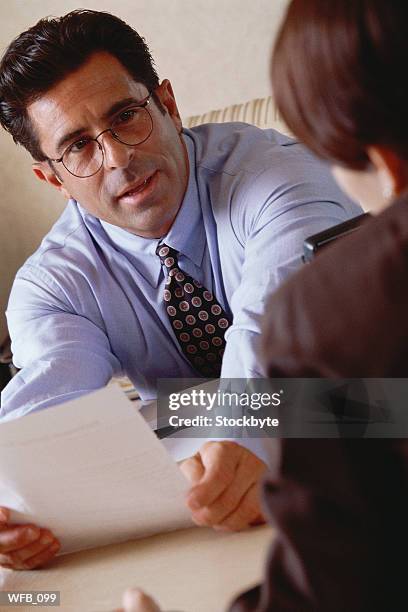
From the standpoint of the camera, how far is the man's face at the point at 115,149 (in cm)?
146

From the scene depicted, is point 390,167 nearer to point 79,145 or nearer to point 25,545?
point 25,545

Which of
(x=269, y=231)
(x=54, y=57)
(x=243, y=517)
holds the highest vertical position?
(x=54, y=57)

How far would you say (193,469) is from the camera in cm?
92

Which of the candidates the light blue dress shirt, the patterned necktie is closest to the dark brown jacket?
the light blue dress shirt

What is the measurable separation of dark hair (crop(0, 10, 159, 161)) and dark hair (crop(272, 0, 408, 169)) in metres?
1.04

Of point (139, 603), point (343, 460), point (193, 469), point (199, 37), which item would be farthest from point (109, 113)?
point (199, 37)

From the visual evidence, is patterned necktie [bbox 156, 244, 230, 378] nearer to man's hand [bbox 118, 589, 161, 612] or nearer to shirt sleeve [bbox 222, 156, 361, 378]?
shirt sleeve [bbox 222, 156, 361, 378]

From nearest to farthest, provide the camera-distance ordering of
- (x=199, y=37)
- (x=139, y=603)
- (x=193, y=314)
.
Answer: (x=139, y=603)
(x=193, y=314)
(x=199, y=37)

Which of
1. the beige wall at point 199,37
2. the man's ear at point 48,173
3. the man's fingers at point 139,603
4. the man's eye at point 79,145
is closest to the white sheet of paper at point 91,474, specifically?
the man's fingers at point 139,603

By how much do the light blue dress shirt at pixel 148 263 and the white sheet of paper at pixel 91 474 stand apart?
0.39 m

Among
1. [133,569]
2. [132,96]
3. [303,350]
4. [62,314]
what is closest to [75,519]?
[133,569]

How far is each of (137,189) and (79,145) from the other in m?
0.14

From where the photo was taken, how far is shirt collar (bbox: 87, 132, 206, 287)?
5.06 feet

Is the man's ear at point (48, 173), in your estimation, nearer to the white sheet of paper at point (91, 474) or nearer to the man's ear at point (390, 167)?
the white sheet of paper at point (91, 474)
